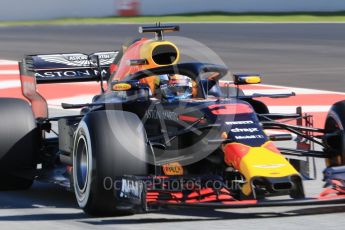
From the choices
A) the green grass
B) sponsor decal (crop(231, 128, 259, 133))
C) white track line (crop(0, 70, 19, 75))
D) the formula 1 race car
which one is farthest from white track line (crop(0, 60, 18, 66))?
the green grass

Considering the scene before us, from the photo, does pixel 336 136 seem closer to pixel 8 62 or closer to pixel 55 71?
pixel 55 71

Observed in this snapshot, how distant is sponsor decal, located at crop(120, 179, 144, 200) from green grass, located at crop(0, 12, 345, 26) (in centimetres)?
2645

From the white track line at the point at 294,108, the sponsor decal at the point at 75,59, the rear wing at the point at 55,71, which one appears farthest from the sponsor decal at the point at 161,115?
the white track line at the point at 294,108

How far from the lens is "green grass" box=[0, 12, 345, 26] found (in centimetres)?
3353

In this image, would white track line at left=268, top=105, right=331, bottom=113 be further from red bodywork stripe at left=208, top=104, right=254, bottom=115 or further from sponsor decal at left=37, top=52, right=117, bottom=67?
red bodywork stripe at left=208, top=104, right=254, bottom=115

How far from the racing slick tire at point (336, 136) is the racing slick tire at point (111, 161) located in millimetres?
1542

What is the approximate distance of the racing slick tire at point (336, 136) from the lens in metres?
7.34

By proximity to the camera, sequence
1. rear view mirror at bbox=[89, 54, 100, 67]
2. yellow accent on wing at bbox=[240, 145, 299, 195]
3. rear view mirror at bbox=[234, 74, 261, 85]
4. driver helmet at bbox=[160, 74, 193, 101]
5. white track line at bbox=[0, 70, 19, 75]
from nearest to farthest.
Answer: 1. yellow accent on wing at bbox=[240, 145, 299, 195]
2. rear view mirror at bbox=[234, 74, 261, 85]
3. driver helmet at bbox=[160, 74, 193, 101]
4. rear view mirror at bbox=[89, 54, 100, 67]
5. white track line at bbox=[0, 70, 19, 75]

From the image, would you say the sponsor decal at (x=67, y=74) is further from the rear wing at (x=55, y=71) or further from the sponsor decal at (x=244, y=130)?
the sponsor decal at (x=244, y=130)

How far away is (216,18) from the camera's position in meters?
35.6

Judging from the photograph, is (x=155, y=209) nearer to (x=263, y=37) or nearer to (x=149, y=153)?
(x=149, y=153)

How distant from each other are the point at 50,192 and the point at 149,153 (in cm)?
151

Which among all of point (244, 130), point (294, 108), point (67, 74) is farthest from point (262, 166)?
point (294, 108)

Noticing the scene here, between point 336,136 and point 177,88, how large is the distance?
4.10 ft
